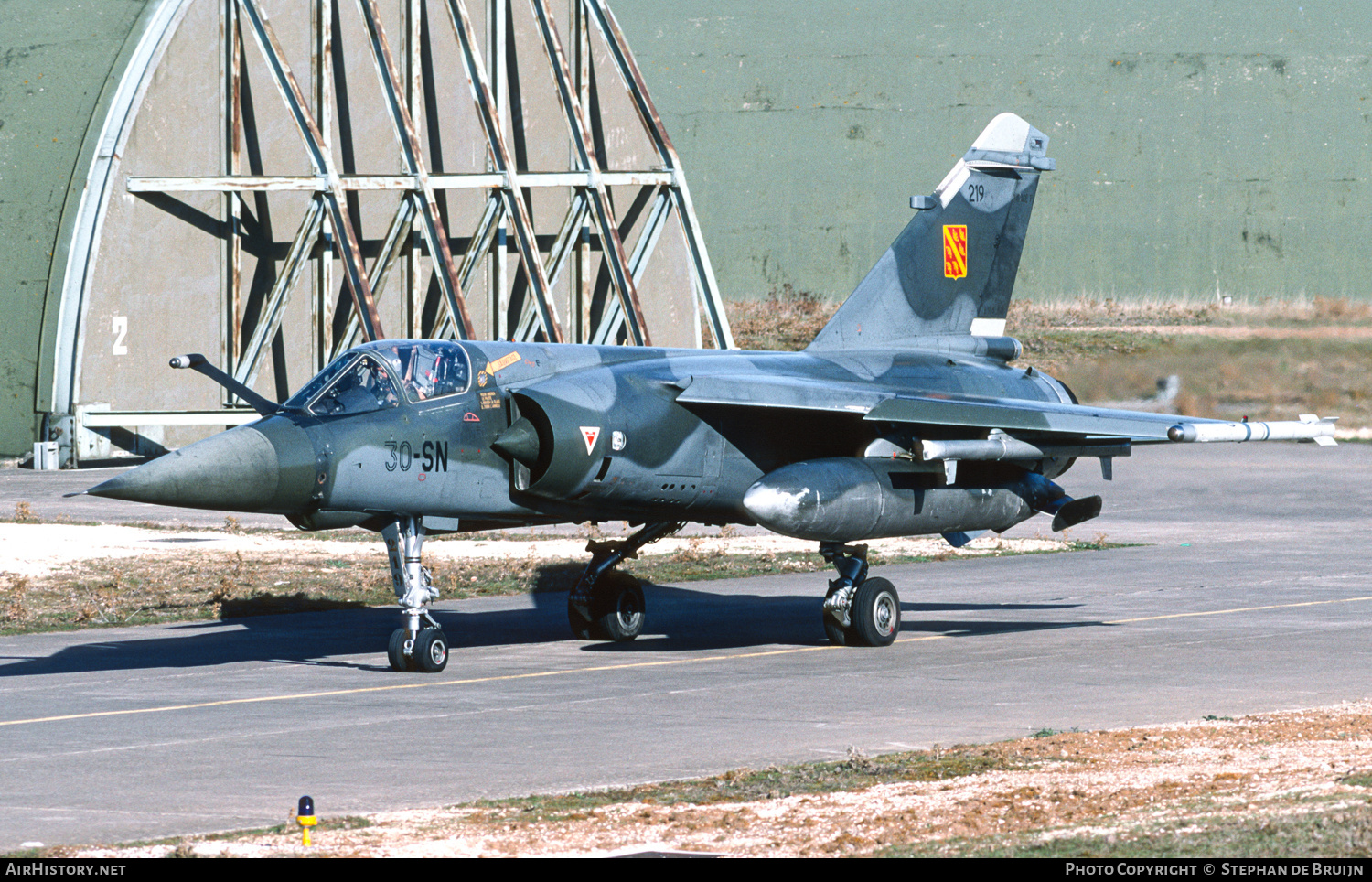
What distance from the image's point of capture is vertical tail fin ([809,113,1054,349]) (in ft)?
63.6

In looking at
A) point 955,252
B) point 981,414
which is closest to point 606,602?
point 981,414

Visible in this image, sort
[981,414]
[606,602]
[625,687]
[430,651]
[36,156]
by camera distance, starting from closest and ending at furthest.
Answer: [625,687]
[430,651]
[981,414]
[606,602]
[36,156]

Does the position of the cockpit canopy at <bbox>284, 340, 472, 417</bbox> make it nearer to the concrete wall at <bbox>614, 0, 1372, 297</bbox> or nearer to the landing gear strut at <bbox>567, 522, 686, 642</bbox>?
the landing gear strut at <bbox>567, 522, 686, 642</bbox>

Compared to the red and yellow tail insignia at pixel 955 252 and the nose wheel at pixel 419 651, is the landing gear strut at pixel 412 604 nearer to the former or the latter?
the nose wheel at pixel 419 651

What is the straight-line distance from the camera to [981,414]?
16.1 metres

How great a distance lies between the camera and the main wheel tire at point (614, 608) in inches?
685

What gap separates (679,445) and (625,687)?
107 inches

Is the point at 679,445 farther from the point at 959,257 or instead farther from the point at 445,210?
the point at 445,210

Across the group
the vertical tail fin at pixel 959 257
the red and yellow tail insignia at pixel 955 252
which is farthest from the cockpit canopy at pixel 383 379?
the red and yellow tail insignia at pixel 955 252

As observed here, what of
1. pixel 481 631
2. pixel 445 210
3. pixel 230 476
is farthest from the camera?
pixel 445 210

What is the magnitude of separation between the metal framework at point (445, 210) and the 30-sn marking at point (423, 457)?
49.3 feet

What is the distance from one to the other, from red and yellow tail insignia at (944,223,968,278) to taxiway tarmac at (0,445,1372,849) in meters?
3.78
